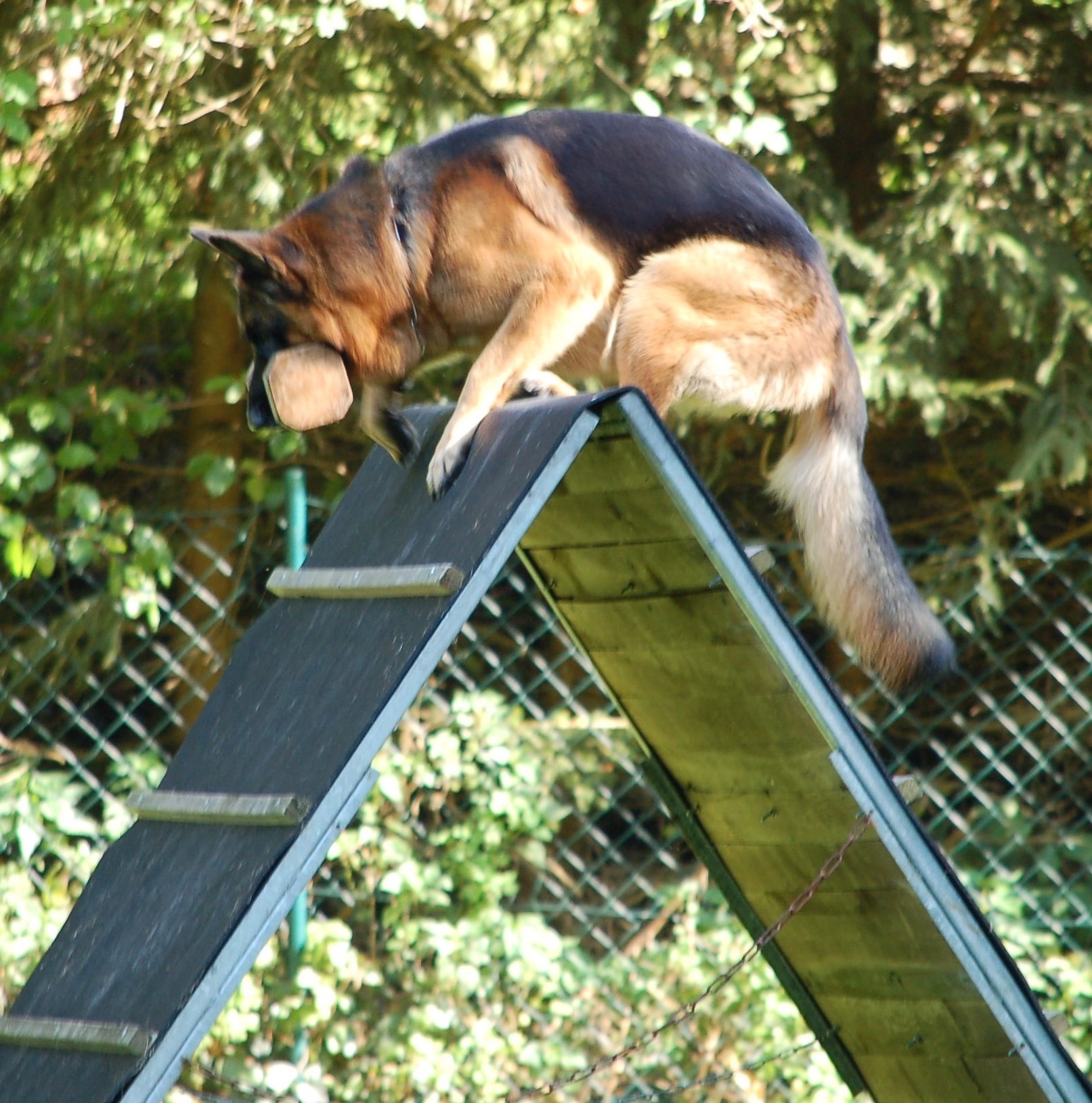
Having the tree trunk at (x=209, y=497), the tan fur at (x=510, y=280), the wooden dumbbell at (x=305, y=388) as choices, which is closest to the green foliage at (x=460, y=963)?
the tree trunk at (x=209, y=497)

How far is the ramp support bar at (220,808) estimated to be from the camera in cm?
199

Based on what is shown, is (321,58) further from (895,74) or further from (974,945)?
(974,945)

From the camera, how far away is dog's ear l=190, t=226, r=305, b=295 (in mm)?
2611

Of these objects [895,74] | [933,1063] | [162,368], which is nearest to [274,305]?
[933,1063]

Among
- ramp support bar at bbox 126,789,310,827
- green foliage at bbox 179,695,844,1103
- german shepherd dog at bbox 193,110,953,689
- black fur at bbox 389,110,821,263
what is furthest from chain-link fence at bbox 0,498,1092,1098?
ramp support bar at bbox 126,789,310,827

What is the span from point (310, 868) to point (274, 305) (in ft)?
4.16

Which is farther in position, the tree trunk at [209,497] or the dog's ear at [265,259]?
the tree trunk at [209,497]

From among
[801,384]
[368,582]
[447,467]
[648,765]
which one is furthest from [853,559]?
[368,582]

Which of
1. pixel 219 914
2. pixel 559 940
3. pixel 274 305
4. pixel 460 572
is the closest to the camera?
pixel 219 914

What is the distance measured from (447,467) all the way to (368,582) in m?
0.30

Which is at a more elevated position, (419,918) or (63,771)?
(63,771)

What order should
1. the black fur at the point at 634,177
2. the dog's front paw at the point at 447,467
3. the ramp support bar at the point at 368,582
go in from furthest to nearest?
the black fur at the point at 634,177 < the dog's front paw at the point at 447,467 < the ramp support bar at the point at 368,582

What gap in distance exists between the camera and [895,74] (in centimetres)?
510

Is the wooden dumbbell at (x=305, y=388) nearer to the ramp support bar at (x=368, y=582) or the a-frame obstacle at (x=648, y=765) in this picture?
the a-frame obstacle at (x=648, y=765)
